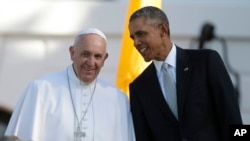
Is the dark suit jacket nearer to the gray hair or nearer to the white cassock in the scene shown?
the white cassock

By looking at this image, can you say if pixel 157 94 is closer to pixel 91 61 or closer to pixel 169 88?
pixel 169 88

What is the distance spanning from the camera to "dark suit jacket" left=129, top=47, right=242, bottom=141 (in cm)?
317

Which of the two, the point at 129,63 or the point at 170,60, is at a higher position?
the point at 129,63

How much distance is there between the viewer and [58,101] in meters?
3.20

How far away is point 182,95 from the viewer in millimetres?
3195

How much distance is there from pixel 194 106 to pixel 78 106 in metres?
0.51

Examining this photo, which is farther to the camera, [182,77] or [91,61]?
[182,77]

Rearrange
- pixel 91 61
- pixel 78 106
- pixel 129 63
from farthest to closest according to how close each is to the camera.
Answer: pixel 129 63 → pixel 78 106 → pixel 91 61

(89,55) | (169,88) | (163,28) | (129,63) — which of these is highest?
(129,63)

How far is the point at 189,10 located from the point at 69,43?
1024 millimetres

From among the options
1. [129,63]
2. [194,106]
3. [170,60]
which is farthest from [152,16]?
[129,63]

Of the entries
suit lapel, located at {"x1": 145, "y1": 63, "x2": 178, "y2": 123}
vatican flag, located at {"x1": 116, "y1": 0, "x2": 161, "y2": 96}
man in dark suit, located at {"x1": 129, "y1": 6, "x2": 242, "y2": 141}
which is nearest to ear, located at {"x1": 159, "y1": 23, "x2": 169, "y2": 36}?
man in dark suit, located at {"x1": 129, "y1": 6, "x2": 242, "y2": 141}

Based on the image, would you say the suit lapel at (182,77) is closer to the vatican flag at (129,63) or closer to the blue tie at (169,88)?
the blue tie at (169,88)

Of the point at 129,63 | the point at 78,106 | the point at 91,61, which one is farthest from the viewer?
the point at 129,63
